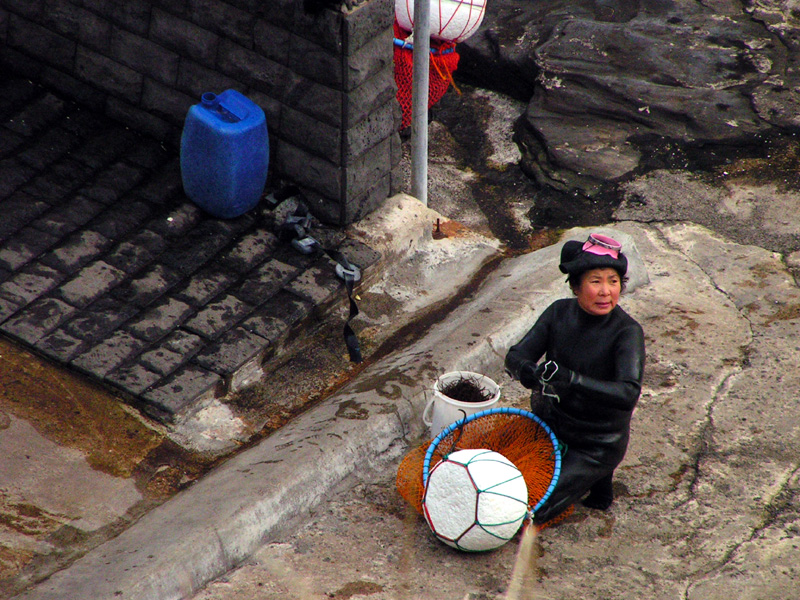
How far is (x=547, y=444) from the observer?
146 inches

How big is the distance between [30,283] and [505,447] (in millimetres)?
2798

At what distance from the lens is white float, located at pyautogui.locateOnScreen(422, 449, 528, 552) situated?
3.34 m

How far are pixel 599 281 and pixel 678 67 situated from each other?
4347 millimetres

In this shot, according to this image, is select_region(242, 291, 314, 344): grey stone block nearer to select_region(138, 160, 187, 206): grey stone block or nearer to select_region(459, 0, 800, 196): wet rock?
select_region(138, 160, 187, 206): grey stone block

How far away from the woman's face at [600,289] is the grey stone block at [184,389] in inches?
80.5

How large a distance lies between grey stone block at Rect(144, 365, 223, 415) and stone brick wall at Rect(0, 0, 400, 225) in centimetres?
139

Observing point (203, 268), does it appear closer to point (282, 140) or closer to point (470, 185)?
point (282, 140)

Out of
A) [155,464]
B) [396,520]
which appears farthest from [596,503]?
[155,464]

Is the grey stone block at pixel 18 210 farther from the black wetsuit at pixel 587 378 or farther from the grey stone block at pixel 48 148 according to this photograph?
the black wetsuit at pixel 587 378

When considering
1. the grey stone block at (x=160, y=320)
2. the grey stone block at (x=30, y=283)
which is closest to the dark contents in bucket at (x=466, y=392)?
the grey stone block at (x=160, y=320)

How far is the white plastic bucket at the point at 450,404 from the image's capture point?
12.8ft

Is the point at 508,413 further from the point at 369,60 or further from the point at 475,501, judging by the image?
the point at 369,60

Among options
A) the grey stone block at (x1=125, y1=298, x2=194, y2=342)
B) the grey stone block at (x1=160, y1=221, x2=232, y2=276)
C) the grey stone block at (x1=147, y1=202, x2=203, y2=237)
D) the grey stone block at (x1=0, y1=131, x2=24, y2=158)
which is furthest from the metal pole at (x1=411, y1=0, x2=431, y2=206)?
the grey stone block at (x1=0, y1=131, x2=24, y2=158)

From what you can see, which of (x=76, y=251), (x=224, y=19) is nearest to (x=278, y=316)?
(x=76, y=251)
